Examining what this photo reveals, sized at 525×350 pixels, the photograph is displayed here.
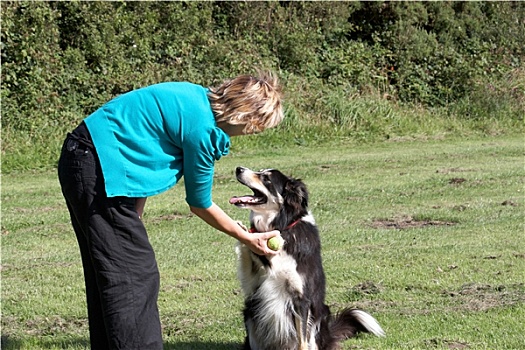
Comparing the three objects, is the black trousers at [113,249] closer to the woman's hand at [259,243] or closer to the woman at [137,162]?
the woman at [137,162]

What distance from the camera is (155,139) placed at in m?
3.53

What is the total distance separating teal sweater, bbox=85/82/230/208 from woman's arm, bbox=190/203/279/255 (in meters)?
0.18

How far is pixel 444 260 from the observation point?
22.1 feet

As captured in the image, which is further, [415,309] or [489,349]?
[415,309]

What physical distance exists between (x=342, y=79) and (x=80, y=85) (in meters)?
5.76

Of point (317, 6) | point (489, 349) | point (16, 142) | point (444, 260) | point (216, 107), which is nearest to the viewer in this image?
point (216, 107)

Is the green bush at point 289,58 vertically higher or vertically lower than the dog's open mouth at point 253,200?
lower

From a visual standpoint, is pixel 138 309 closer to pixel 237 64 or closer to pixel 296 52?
pixel 237 64

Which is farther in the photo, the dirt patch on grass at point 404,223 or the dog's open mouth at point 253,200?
the dirt patch on grass at point 404,223

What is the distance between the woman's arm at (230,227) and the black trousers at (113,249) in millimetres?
315

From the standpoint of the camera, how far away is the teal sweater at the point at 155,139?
3.47m

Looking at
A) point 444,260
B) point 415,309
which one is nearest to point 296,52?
point 444,260

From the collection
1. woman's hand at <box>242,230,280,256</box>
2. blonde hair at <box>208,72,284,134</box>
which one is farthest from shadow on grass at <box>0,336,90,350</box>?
blonde hair at <box>208,72,284,134</box>

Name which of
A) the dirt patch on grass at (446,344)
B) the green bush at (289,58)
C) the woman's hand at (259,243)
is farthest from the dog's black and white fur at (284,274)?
the green bush at (289,58)
